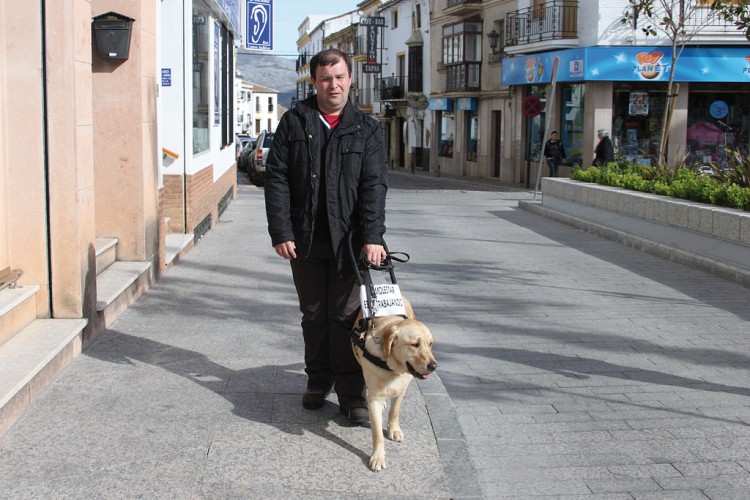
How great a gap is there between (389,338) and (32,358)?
2308 millimetres

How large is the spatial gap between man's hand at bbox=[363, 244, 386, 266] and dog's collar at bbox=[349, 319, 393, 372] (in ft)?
1.16

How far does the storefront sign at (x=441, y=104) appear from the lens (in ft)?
145

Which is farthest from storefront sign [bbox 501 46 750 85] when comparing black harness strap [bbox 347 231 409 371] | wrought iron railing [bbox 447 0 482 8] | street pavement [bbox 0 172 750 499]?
black harness strap [bbox 347 231 409 371]

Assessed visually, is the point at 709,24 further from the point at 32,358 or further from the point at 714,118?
the point at 32,358

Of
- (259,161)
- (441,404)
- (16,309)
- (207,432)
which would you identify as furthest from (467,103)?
(207,432)

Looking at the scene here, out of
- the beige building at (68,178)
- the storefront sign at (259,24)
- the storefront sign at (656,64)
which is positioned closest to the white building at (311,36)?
the storefront sign at (656,64)

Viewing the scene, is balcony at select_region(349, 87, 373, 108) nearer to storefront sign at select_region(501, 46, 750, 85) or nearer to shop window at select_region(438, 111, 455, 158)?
shop window at select_region(438, 111, 455, 158)

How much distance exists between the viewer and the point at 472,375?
669cm

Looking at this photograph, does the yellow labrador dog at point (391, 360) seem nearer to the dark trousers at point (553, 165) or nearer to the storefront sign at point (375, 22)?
the dark trousers at point (553, 165)

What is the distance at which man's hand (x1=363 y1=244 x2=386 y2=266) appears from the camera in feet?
16.3

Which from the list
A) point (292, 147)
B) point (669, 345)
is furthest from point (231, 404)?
point (669, 345)

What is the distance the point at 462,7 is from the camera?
1580 inches

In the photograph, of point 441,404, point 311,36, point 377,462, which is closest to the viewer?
point 377,462

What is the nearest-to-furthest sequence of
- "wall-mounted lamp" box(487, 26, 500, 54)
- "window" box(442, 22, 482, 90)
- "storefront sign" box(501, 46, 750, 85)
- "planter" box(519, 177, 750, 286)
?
"planter" box(519, 177, 750, 286)
"storefront sign" box(501, 46, 750, 85)
"wall-mounted lamp" box(487, 26, 500, 54)
"window" box(442, 22, 482, 90)
